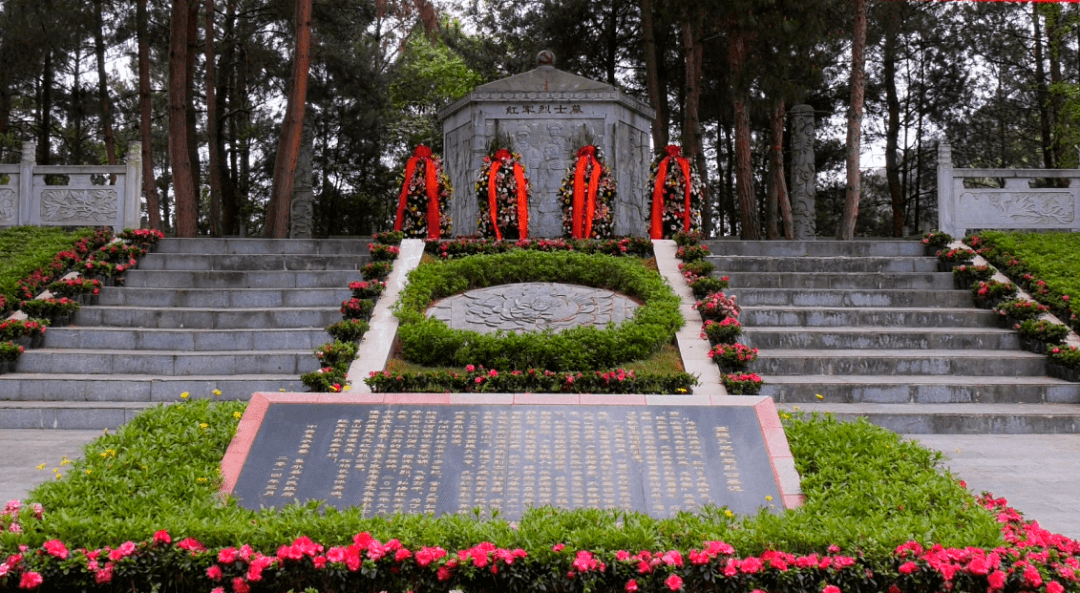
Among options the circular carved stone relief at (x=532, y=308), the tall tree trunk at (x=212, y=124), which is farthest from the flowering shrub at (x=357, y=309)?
the tall tree trunk at (x=212, y=124)

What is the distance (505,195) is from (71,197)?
5.35 m

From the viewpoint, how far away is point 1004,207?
10672 mm

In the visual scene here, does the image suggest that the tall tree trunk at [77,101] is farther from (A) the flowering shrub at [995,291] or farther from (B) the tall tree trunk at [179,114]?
(A) the flowering shrub at [995,291]

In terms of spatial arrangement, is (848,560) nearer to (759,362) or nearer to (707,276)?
(759,362)

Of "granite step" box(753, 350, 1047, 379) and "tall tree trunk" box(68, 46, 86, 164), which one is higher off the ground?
"tall tree trunk" box(68, 46, 86, 164)

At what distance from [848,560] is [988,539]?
22.7 inches

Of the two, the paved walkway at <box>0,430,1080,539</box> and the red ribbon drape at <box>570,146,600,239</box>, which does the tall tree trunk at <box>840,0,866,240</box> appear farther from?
the paved walkway at <box>0,430,1080,539</box>

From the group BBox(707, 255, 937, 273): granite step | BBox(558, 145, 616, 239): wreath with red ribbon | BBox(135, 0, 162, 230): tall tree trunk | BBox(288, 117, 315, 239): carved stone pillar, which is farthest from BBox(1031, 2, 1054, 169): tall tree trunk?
BBox(135, 0, 162, 230): tall tree trunk

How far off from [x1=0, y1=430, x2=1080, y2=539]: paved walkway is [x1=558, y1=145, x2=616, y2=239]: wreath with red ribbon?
6.08 metres

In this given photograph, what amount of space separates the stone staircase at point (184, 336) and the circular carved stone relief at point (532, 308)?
1218 mm

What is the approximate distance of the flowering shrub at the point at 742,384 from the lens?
6.00 m

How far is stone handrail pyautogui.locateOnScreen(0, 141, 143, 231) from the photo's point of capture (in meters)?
10.5

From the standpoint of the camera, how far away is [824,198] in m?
23.5

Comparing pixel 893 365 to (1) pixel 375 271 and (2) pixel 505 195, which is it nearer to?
(1) pixel 375 271
